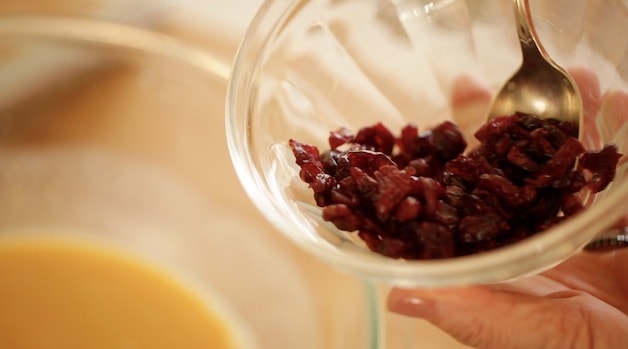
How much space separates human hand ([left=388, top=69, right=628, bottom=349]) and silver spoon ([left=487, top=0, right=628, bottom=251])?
2 cm

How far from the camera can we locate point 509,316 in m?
1.03

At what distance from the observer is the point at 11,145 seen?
1.63 meters

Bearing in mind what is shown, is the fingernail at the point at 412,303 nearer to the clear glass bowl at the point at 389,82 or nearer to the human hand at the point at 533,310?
the human hand at the point at 533,310

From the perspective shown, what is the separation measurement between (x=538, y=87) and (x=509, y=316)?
1.23 feet

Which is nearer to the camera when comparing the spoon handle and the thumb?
the thumb

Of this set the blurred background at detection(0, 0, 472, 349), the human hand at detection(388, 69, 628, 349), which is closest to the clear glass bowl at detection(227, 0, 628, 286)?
the human hand at detection(388, 69, 628, 349)

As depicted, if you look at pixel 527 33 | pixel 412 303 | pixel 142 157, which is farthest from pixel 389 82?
pixel 142 157

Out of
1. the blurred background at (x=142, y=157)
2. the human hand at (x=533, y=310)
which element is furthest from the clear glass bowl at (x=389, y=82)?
the blurred background at (x=142, y=157)

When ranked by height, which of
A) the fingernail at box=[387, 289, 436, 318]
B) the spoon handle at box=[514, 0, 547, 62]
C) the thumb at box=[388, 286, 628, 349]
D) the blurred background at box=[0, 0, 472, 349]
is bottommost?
the thumb at box=[388, 286, 628, 349]

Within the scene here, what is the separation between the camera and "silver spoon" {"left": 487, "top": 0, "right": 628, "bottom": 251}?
1155 mm

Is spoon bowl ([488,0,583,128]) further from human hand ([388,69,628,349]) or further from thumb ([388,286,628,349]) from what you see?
thumb ([388,286,628,349])

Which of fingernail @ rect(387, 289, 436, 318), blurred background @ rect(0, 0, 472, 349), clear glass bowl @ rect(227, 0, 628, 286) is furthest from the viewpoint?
blurred background @ rect(0, 0, 472, 349)

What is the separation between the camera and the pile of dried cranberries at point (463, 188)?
38.4 inches

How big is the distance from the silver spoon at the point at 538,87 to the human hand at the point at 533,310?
0.9 inches
